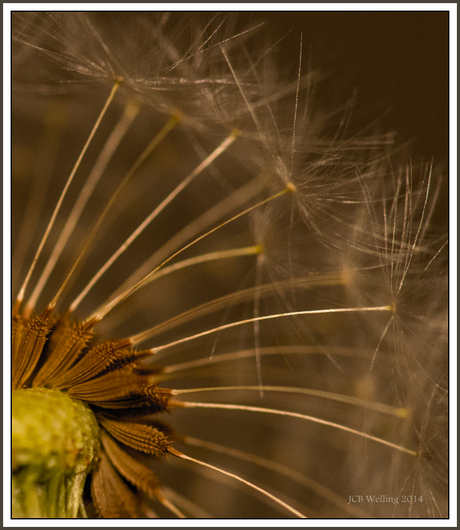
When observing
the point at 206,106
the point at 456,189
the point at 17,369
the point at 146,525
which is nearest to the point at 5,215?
the point at 17,369

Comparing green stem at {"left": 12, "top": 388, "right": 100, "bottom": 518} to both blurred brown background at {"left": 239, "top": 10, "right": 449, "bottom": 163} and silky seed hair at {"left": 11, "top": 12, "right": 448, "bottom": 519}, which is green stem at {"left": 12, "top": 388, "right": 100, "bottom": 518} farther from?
blurred brown background at {"left": 239, "top": 10, "right": 449, "bottom": 163}

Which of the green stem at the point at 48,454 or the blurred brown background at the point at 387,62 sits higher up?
the blurred brown background at the point at 387,62

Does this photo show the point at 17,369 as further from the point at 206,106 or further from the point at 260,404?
the point at 260,404

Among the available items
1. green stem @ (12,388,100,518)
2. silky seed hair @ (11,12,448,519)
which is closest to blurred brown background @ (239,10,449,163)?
silky seed hair @ (11,12,448,519)

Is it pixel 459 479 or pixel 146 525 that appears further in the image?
pixel 459 479

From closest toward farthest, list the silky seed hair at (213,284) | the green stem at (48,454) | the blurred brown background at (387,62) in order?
the green stem at (48,454), the silky seed hair at (213,284), the blurred brown background at (387,62)

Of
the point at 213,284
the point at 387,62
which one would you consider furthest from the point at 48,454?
the point at 387,62

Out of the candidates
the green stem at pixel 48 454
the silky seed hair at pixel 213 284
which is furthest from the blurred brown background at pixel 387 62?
the green stem at pixel 48 454

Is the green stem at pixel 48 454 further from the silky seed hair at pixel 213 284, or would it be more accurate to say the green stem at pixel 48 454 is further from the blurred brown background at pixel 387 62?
the blurred brown background at pixel 387 62
